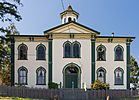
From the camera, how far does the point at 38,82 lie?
48.3 metres

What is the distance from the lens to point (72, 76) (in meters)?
48.5

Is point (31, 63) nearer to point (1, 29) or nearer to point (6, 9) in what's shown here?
point (1, 29)

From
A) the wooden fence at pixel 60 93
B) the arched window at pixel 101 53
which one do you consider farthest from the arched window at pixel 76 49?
the wooden fence at pixel 60 93

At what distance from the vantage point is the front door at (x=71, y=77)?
48219 mm

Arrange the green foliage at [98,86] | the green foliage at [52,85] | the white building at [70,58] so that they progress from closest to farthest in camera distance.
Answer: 1. the green foliage at [98,86]
2. the green foliage at [52,85]
3. the white building at [70,58]

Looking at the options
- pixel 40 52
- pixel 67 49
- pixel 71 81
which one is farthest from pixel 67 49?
pixel 71 81

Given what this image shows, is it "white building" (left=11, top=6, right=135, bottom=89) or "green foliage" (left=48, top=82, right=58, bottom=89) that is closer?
"green foliage" (left=48, top=82, right=58, bottom=89)

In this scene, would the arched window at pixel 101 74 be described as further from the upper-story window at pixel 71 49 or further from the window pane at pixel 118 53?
the upper-story window at pixel 71 49

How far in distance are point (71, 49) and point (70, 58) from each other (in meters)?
1.18

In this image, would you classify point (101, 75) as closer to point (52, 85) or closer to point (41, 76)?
point (52, 85)

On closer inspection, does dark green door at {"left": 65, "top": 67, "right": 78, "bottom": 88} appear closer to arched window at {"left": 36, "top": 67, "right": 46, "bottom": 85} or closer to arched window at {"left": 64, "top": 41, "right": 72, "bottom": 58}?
arched window at {"left": 64, "top": 41, "right": 72, "bottom": 58}

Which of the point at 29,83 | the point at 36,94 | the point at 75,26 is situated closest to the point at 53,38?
the point at 75,26

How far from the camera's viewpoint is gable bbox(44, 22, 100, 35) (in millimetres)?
48188

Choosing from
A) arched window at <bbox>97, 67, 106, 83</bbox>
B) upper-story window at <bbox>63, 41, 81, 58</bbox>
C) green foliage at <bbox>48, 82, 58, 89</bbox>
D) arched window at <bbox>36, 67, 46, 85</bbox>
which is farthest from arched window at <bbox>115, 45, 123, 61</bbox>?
arched window at <bbox>36, 67, 46, 85</bbox>
